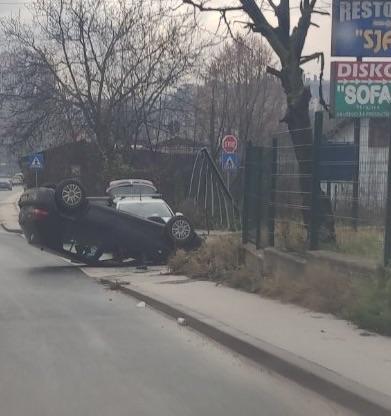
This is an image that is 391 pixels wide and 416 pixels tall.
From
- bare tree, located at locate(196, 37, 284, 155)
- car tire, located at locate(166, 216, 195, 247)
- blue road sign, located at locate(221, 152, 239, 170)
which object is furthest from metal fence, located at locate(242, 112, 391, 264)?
bare tree, located at locate(196, 37, 284, 155)

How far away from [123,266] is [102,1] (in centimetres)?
2132

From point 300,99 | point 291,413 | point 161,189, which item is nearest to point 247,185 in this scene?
point 300,99

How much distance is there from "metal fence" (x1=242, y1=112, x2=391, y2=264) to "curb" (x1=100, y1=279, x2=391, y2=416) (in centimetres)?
227

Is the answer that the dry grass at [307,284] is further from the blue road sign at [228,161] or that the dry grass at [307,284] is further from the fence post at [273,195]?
the blue road sign at [228,161]

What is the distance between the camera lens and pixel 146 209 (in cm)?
1934

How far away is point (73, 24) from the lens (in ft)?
116

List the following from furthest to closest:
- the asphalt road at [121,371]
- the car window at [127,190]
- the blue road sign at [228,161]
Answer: the car window at [127,190] < the blue road sign at [228,161] < the asphalt road at [121,371]

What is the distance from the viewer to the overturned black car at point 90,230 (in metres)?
16.3

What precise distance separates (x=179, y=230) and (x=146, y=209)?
287 cm

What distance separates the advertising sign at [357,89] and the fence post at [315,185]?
768mm

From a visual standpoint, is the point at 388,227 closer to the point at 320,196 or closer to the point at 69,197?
the point at 320,196

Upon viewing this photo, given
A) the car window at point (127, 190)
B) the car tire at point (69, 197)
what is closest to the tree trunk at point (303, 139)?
the car tire at point (69, 197)

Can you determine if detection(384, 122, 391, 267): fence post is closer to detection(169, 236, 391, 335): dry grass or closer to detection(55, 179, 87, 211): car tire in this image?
detection(169, 236, 391, 335): dry grass

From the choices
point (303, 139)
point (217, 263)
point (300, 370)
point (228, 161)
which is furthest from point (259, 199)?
point (228, 161)
